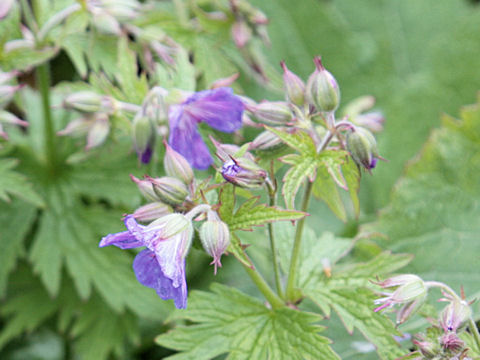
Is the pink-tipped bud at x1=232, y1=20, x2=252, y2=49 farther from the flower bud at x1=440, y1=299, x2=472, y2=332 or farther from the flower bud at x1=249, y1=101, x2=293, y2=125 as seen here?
the flower bud at x1=440, y1=299, x2=472, y2=332

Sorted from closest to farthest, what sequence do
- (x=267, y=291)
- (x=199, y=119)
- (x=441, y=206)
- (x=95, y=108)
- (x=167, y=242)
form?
(x=167, y=242) → (x=267, y=291) → (x=199, y=119) → (x=95, y=108) → (x=441, y=206)

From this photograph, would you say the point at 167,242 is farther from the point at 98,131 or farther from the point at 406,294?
the point at 98,131

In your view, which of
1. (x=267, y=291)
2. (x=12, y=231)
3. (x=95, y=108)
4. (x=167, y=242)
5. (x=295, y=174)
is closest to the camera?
(x=167, y=242)

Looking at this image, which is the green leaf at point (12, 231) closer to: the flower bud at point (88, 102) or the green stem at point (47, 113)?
the green stem at point (47, 113)

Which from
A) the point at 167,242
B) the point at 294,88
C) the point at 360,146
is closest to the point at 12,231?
the point at 167,242

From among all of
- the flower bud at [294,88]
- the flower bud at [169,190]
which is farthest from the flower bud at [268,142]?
the flower bud at [169,190]

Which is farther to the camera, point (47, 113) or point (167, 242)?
point (47, 113)

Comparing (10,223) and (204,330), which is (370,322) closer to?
(204,330)
